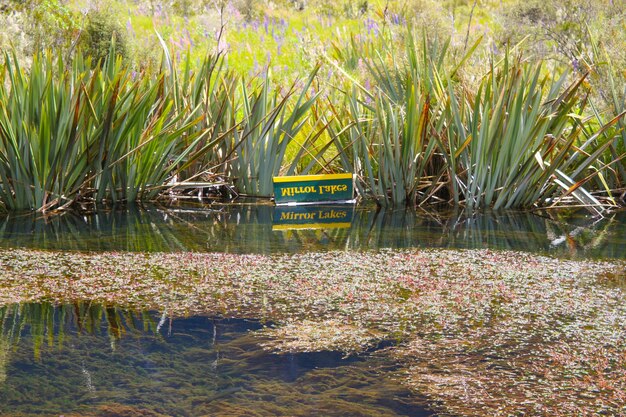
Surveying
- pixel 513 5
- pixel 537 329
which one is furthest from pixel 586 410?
pixel 513 5

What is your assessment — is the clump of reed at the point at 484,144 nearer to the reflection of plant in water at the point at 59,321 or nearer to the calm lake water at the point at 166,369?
the calm lake water at the point at 166,369

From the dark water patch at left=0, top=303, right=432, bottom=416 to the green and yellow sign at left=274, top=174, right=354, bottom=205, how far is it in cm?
248

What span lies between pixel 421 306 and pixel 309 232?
136 centimetres

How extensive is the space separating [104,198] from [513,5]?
9.15 m

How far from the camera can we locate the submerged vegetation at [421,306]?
1605 millimetres

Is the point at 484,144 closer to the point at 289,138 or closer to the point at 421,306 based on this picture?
the point at 289,138

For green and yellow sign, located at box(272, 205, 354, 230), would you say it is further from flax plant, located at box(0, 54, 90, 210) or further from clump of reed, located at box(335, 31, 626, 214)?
flax plant, located at box(0, 54, 90, 210)

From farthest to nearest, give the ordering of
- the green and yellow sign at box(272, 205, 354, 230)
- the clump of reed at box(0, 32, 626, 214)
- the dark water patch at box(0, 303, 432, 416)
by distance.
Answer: the clump of reed at box(0, 32, 626, 214) → the green and yellow sign at box(272, 205, 354, 230) → the dark water patch at box(0, 303, 432, 416)

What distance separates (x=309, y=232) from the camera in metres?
3.52

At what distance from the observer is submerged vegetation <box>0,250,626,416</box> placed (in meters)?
1.61

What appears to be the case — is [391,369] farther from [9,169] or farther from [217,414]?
[9,169]

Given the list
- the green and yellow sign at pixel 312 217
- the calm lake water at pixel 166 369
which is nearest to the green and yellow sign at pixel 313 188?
the green and yellow sign at pixel 312 217

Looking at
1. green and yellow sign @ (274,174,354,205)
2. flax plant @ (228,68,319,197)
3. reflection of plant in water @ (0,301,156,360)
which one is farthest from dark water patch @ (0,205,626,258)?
reflection of plant in water @ (0,301,156,360)

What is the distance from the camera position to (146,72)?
14.8 feet
